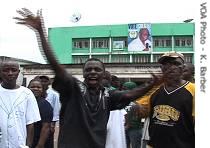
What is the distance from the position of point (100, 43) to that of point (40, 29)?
5309cm

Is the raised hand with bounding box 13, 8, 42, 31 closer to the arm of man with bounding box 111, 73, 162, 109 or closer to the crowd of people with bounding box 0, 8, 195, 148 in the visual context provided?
the crowd of people with bounding box 0, 8, 195, 148

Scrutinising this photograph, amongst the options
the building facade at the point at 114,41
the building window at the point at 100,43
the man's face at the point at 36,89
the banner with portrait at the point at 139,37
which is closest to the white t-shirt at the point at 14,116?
the man's face at the point at 36,89

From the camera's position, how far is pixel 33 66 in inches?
1784

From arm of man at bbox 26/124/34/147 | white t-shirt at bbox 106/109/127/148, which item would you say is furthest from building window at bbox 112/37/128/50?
arm of man at bbox 26/124/34/147

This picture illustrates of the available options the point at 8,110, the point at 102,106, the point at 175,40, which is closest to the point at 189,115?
the point at 102,106

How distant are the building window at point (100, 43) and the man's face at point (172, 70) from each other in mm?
51950

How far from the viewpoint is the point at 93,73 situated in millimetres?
3873

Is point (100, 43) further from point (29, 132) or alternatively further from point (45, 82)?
point (29, 132)

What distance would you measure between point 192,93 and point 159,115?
0.32 m

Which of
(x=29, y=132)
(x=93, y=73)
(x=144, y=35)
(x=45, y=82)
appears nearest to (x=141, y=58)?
(x=144, y=35)

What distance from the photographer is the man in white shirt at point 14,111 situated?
14.9 ft

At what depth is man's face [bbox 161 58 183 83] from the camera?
4266 mm
